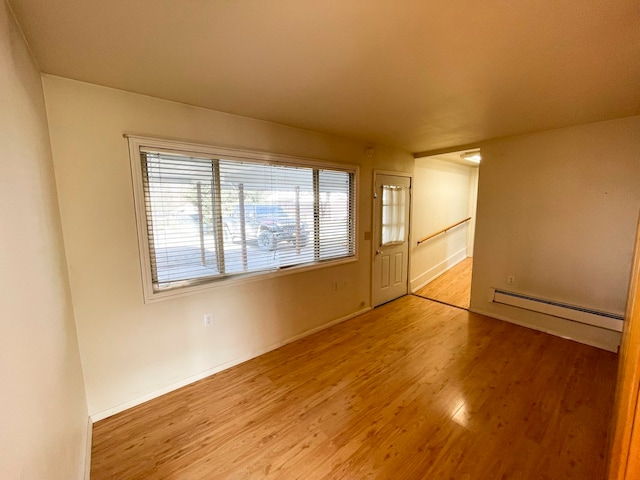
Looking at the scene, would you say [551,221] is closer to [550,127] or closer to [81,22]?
[550,127]

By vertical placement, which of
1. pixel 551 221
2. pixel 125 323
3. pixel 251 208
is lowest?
pixel 125 323

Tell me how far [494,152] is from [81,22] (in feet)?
12.9

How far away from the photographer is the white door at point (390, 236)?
376 cm

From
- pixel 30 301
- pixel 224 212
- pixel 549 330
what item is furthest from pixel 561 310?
pixel 30 301

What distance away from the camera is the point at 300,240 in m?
2.91

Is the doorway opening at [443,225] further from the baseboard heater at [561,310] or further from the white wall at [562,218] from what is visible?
the white wall at [562,218]

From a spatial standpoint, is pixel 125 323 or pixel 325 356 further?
pixel 325 356

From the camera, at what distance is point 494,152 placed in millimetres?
3346

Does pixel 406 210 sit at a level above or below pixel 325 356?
above

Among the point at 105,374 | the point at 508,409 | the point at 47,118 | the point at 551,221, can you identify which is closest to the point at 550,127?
the point at 551,221

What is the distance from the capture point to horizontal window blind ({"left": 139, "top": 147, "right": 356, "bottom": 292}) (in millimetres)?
2053

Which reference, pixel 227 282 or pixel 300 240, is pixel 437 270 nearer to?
pixel 300 240

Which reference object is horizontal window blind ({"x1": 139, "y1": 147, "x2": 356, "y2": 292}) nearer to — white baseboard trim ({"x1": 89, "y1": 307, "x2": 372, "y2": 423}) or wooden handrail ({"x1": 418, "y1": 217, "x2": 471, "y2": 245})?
white baseboard trim ({"x1": 89, "y1": 307, "x2": 372, "y2": 423})

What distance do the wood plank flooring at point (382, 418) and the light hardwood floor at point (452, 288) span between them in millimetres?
1338
